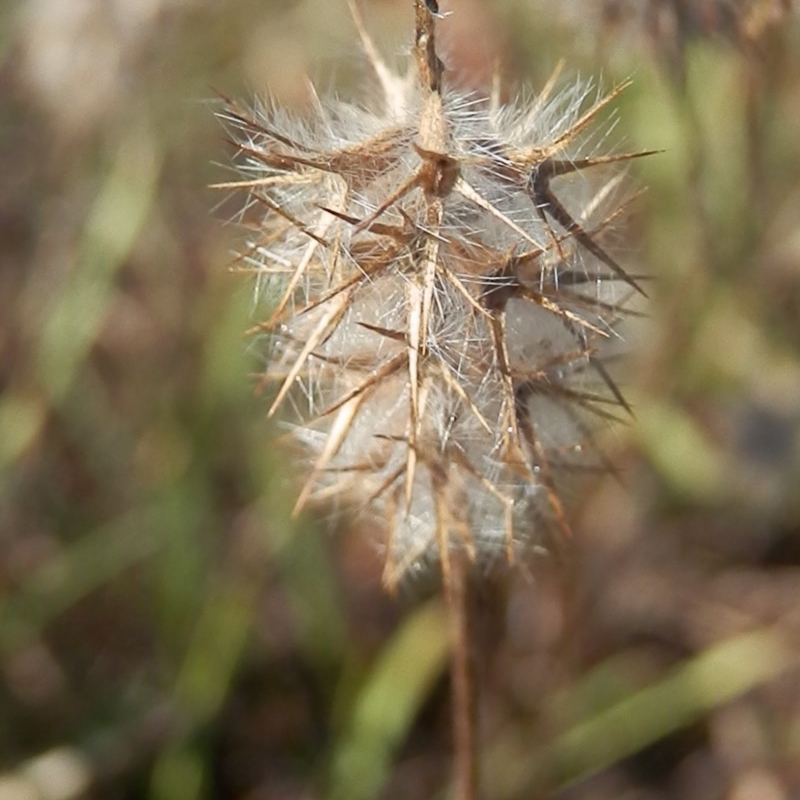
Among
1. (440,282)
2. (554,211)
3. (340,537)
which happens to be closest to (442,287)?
(440,282)

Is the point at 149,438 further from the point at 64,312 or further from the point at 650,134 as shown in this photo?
the point at 650,134

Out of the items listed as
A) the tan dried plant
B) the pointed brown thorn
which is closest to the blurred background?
the tan dried plant

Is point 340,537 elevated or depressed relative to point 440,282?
elevated

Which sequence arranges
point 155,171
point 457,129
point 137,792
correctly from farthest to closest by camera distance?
point 155,171, point 137,792, point 457,129

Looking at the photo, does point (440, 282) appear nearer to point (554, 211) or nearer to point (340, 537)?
point (554, 211)

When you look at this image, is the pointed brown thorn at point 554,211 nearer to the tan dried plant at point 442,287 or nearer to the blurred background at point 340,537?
the tan dried plant at point 442,287

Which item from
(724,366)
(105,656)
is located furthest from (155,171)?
(724,366)

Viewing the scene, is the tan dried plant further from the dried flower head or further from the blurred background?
the blurred background
